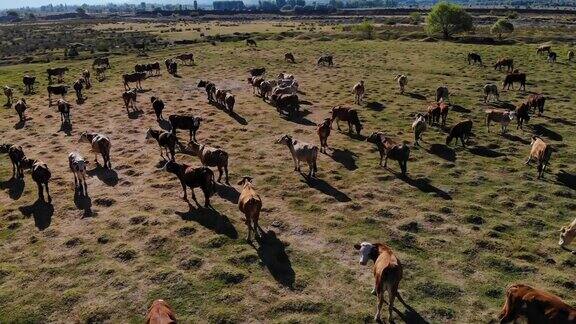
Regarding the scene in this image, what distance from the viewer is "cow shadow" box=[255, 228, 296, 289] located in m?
13.0

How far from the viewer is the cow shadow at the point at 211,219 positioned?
15.4 m

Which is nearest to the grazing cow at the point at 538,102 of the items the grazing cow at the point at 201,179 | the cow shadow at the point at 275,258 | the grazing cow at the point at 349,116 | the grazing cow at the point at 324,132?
the grazing cow at the point at 349,116

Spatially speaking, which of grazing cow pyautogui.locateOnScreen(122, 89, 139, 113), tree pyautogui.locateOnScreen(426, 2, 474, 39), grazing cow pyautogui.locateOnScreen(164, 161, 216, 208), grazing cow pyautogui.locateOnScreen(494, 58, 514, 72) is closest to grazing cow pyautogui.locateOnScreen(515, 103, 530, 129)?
grazing cow pyautogui.locateOnScreen(164, 161, 216, 208)

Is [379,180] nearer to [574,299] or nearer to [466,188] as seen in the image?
[466,188]

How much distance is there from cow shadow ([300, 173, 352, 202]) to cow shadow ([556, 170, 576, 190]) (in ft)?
30.2

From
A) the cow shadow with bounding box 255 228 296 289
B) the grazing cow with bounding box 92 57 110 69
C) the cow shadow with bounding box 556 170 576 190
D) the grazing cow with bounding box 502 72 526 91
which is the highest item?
the grazing cow with bounding box 92 57 110 69

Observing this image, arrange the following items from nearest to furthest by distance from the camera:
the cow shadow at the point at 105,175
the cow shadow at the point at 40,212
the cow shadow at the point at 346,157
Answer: the cow shadow at the point at 40,212
the cow shadow at the point at 105,175
the cow shadow at the point at 346,157

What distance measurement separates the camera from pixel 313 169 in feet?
66.0

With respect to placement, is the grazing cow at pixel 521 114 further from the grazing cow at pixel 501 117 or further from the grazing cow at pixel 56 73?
the grazing cow at pixel 56 73

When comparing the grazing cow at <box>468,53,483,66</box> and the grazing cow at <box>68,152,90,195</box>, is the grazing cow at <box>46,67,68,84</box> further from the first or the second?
the grazing cow at <box>468,53,483,66</box>

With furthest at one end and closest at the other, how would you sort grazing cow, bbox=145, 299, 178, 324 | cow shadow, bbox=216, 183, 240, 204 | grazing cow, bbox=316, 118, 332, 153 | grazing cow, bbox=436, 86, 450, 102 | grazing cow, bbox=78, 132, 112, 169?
grazing cow, bbox=436, 86, 450, 102
grazing cow, bbox=316, 118, 332, 153
grazing cow, bbox=78, 132, 112, 169
cow shadow, bbox=216, 183, 240, 204
grazing cow, bbox=145, 299, 178, 324

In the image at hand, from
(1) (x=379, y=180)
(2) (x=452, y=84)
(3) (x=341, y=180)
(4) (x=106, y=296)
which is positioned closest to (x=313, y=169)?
(3) (x=341, y=180)

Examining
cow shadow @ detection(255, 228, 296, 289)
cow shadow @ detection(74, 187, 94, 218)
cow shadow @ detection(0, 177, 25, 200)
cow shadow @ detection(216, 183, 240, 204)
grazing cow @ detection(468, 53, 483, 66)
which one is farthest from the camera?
grazing cow @ detection(468, 53, 483, 66)

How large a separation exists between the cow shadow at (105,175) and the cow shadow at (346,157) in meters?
10.0
